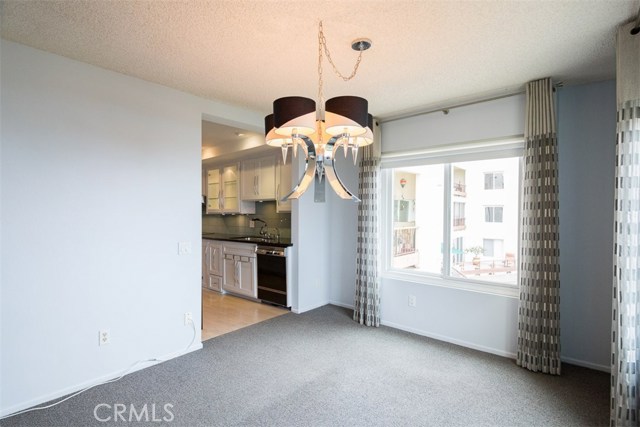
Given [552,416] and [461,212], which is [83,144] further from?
[552,416]

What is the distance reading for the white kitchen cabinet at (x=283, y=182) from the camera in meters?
5.04

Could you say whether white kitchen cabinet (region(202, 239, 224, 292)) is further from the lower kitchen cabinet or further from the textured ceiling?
the textured ceiling

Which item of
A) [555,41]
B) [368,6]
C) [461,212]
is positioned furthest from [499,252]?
[368,6]

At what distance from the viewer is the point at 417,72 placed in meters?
2.80

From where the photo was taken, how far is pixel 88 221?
8.70ft

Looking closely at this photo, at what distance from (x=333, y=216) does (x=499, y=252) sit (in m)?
2.26

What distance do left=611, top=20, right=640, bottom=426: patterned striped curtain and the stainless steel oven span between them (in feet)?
11.3

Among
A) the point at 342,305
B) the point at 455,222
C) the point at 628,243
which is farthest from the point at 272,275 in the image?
the point at 628,243

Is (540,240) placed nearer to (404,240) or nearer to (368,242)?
(404,240)

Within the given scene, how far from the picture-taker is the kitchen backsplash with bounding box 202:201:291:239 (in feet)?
18.9

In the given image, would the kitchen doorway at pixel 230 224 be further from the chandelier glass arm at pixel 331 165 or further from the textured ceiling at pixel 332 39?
the chandelier glass arm at pixel 331 165

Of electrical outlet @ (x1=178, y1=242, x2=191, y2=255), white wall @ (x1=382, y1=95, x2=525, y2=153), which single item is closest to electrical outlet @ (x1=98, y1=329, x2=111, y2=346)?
electrical outlet @ (x1=178, y1=242, x2=191, y2=255)

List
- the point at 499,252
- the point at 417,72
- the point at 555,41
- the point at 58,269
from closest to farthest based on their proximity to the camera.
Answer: the point at 555,41
the point at 58,269
the point at 417,72
the point at 499,252

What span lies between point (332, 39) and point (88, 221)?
229cm
